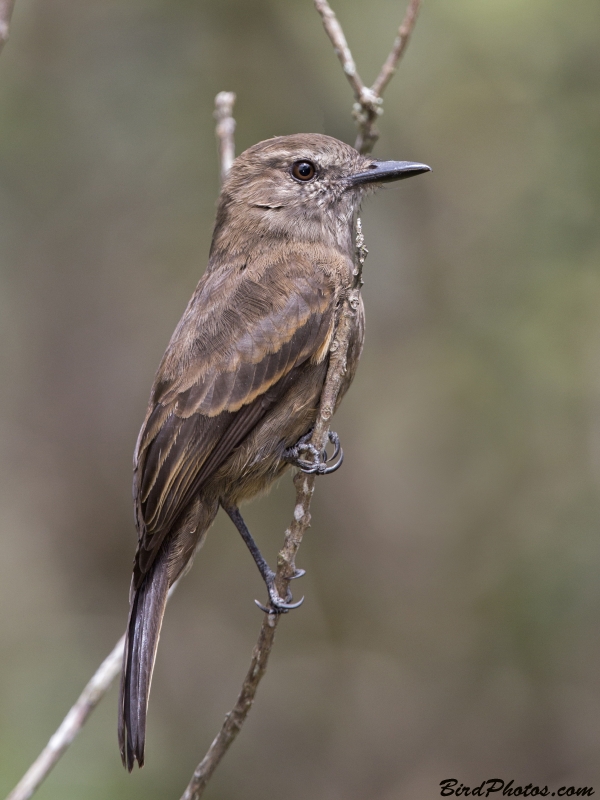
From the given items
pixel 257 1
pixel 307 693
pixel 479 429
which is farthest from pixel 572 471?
pixel 257 1

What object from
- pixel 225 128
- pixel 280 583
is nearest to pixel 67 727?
pixel 280 583

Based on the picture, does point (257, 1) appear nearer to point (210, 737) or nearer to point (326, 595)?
point (326, 595)

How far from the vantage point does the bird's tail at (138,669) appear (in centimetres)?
350

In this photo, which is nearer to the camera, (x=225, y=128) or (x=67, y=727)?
(x=67, y=727)

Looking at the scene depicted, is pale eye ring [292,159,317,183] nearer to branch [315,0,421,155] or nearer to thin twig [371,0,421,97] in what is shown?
branch [315,0,421,155]

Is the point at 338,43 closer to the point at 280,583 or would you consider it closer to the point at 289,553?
the point at 289,553

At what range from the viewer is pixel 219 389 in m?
3.80

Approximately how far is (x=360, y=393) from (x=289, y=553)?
9.76ft

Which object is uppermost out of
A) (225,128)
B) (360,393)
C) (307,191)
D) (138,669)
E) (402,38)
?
(402,38)

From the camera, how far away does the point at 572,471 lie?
17.3 ft

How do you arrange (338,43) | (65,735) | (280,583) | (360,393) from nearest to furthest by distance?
→ 1. (65,735)
2. (280,583)
3. (338,43)
4. (360,393)

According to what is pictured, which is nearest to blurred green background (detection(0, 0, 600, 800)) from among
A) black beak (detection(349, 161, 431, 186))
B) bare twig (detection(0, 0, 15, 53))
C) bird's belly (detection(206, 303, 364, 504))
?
black beak (detection(349, 161, 431, 186))

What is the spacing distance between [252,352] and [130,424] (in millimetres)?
3023

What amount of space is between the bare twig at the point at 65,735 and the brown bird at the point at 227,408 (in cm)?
27
